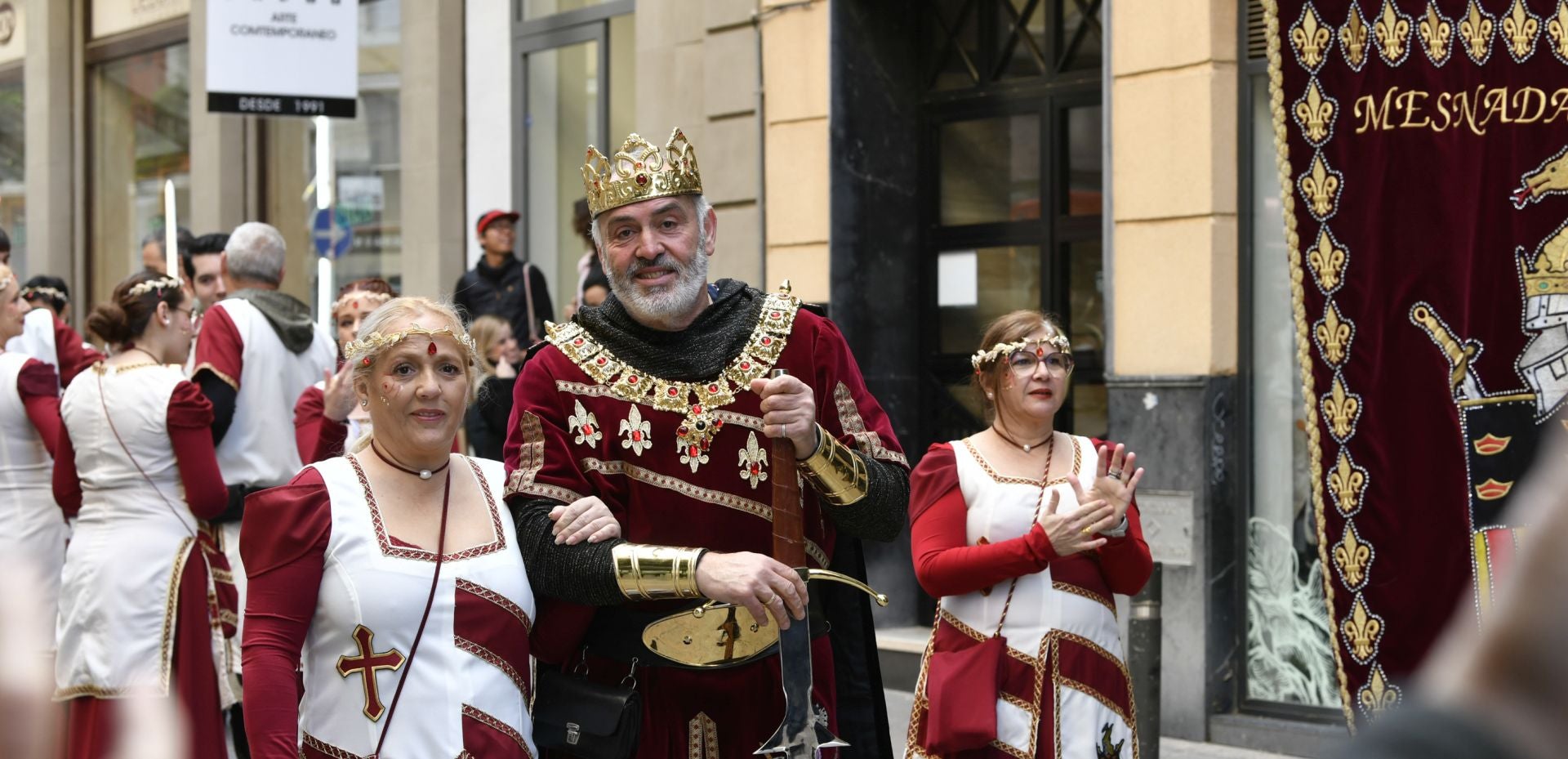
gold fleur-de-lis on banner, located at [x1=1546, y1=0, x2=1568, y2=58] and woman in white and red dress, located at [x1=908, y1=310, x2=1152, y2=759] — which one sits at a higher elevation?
gold fleur-de-lis on banner, located at [x1=1546, y1=0, x2=1568, y2=58]

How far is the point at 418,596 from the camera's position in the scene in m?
3.49

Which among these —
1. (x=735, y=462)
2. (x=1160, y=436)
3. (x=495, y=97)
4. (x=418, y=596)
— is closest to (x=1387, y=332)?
(x=1160, y=436)

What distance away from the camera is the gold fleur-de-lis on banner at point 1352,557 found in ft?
22.1

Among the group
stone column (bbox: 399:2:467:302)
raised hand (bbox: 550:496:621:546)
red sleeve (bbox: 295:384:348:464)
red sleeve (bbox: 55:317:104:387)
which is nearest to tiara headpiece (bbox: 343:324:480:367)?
raised hand (bbox: 550:496:621:546)

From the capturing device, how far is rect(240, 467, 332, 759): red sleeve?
3.40 metres

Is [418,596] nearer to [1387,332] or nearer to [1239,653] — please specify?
[1387,332]

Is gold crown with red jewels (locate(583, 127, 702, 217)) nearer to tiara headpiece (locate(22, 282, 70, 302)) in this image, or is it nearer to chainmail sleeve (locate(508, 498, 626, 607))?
chainmail sleeve (locate(508, 498, 626, 607))

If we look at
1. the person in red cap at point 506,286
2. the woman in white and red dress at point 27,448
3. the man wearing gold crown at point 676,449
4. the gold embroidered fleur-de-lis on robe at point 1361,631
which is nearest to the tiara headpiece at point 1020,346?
the man wearing gold crown at point 676,449

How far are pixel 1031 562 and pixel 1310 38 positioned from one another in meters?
2.94

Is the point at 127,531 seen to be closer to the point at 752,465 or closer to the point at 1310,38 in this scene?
the point at 752,465

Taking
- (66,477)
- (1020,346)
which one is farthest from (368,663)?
(66,477)

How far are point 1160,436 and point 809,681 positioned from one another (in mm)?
4281

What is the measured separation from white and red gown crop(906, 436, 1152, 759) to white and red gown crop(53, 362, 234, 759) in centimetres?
284

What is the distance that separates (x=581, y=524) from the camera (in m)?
3.57
